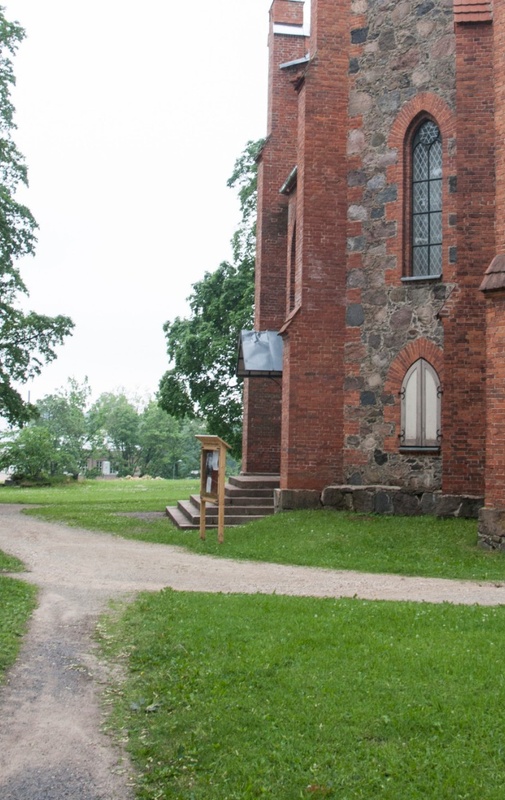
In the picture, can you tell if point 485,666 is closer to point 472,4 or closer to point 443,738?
point 443,738

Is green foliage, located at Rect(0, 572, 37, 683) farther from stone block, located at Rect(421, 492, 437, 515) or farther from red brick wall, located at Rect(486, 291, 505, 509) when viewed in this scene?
stone block, located at Rect(421, 492, 437, 515)

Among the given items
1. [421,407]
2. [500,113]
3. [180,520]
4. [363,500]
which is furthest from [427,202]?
[180,520]

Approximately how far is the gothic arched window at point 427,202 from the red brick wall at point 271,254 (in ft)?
21.6

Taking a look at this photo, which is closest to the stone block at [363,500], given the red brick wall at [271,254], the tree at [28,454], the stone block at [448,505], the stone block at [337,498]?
the stone block at [337,498]

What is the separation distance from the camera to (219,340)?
95.0ft

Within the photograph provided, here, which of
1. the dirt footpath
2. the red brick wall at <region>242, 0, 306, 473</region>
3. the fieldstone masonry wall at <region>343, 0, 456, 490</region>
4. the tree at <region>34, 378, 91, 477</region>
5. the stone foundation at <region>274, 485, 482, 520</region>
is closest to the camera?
the dirt footpath

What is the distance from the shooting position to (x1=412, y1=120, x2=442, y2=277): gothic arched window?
16.1 metres

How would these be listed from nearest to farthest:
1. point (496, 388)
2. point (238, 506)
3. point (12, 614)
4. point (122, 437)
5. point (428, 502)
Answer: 1. point (12, 614)
2. point (496, 388)
3. point (428, 502)
4. point (238, 506)
5. point (122, 437)

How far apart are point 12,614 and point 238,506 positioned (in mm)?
9988

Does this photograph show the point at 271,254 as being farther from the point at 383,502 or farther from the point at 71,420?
the point at 71,420

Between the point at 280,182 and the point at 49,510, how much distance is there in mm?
10320

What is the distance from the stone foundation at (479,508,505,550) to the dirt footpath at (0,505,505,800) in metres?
2.36

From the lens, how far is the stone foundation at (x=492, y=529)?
40.7ft

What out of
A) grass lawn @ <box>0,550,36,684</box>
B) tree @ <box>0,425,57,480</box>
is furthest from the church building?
tree @ <box>0,425,57,480</box>
